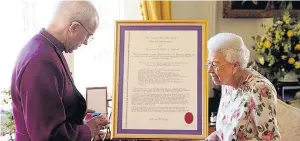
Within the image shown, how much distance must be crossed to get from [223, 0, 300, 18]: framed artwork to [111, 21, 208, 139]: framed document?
1159 mm

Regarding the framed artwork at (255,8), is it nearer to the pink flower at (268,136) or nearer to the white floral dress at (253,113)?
the white floral dress at (253,113)

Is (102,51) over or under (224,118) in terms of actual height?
over

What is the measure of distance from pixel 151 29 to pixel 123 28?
0.16 metres

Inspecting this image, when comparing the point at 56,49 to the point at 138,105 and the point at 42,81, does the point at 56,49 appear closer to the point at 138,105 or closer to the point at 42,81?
the point at 42,81

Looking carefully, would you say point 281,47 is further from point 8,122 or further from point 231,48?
point 8,122

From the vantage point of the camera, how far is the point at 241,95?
1.77m

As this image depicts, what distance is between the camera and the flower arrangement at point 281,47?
2916mm

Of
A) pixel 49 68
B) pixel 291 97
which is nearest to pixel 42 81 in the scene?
pixel 49 68

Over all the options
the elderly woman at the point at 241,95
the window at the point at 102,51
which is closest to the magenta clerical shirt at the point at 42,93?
the elderly woman at the point at 241,95

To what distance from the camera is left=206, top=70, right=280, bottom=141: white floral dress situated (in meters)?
1.63

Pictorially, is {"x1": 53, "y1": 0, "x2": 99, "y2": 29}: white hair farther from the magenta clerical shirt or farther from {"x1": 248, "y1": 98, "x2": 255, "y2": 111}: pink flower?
{"x1": 248, "y1": 98, "x2": 255, "y2": 111}: pink flower

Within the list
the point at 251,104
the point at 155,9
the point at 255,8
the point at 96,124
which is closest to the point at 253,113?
the point at 251,104

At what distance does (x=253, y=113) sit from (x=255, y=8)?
180 centimetres

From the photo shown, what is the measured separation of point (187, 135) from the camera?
2076 mm
